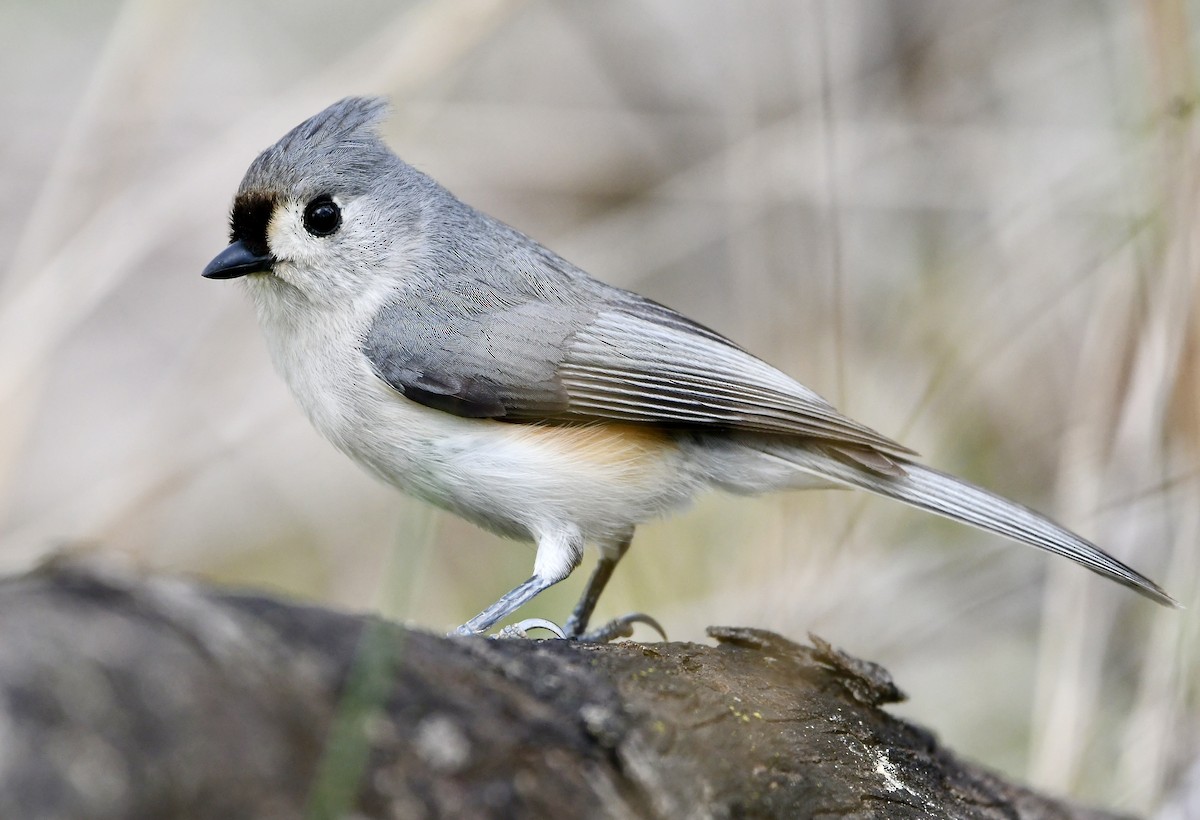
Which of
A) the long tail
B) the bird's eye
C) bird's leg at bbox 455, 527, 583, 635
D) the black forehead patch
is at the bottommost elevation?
bird's leg at bbox 455, 527, 583, 635

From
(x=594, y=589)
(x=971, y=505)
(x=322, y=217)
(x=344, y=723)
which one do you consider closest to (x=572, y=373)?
(x=594, y=589)

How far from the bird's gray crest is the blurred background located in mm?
403

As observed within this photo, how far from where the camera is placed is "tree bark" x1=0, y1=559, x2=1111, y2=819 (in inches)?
34.3

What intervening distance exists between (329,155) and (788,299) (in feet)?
5.92

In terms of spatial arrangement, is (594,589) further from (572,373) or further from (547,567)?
(572,373)

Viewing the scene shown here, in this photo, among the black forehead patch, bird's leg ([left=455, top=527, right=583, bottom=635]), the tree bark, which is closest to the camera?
the tree bark

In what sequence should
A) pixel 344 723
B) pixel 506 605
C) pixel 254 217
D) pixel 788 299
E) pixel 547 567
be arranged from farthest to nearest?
pixel 788 299, pixel 254 217, pixel 547 567, pixel 506 605, pixel 344 723

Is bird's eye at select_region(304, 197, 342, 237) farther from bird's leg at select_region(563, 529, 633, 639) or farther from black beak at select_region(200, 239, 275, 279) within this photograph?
bird's leg at select_region(563, 529, 633, 639)

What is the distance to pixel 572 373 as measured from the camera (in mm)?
2365

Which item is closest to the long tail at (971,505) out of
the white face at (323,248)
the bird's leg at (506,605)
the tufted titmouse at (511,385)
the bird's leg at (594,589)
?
the tufted titmouse at (511,385)

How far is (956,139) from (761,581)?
1.97m

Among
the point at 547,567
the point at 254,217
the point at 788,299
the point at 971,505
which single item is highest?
the point at 788,299

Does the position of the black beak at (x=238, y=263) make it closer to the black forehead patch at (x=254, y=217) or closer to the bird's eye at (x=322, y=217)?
the black forehead patch at (x=254, y=217)

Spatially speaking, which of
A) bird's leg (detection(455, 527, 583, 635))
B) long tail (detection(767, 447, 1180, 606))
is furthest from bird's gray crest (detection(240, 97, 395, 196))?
long tail (detection(767, 447, 1180, 606))
